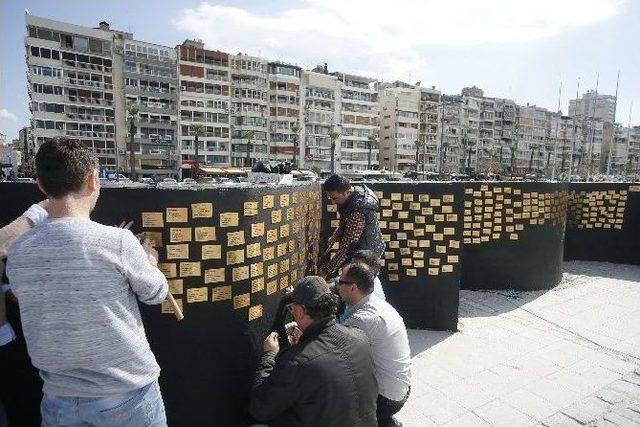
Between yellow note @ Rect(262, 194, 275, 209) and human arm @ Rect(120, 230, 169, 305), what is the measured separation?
5.23 feet

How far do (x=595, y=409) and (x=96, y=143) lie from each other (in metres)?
56.2

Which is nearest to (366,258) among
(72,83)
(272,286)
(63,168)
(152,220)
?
(272,286)

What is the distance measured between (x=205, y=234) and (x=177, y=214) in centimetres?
26

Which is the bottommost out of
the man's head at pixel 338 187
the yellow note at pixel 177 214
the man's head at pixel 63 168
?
the yellow note at pixel 177 214

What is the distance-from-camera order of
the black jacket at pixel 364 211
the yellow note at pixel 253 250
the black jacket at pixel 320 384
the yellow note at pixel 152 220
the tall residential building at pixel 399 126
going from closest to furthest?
1. the black jacket at pixel 320 384
2. the yellow note at pixel 152 220
3. the yellow note at pixel 253 250
4. the black jacket at pixel 364 211
5. the tall residential building at pixel 399 126

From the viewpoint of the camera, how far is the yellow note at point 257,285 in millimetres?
3381

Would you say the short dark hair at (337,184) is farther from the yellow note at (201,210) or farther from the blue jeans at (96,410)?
the blue jeans at (96,410)

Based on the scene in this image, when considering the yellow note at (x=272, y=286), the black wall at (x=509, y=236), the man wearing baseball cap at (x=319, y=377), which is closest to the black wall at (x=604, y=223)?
the black wall at (x=509, y=236)

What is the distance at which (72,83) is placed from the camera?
48.1 meters

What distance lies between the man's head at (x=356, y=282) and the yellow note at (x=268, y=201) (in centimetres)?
89

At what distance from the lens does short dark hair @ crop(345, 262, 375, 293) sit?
3.18m

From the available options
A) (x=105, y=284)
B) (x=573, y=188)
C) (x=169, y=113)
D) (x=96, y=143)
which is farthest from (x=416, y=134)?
(x=105, y=284)

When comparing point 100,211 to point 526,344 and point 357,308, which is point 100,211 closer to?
point 357,308

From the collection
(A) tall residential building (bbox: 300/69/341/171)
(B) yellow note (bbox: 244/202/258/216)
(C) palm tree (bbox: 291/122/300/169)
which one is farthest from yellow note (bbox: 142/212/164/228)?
(A) tall residential building (bbox: 300/69/341/171)
